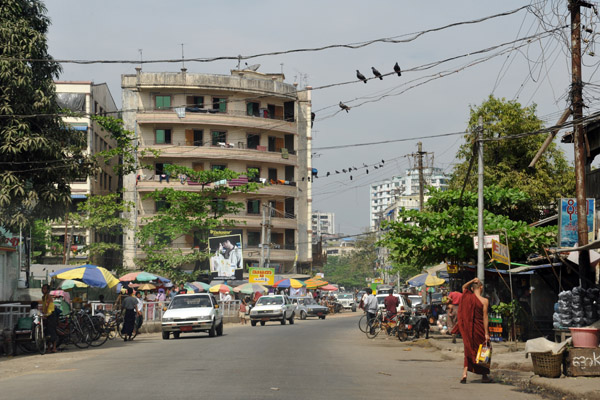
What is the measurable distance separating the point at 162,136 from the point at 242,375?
6016cm

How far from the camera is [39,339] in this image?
22.9 metres

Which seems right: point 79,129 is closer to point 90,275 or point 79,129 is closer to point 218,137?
point 218,137

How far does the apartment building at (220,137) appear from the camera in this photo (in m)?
71.4

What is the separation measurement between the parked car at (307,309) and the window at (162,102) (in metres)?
22.6

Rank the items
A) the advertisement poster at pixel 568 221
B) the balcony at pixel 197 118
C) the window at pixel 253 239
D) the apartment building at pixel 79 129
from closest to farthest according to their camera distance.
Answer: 1. the advertisement poster at pixel 568 221
2. the apartment building at pixel 79 129
3. the balcony at pixel 197 118
4. the window at pixel 253 239

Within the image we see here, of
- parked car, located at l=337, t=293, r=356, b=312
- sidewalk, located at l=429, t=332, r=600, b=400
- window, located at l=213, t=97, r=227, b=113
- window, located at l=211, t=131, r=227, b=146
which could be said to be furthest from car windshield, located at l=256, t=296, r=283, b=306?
parked car, located at l=337, t=293, r=356, b=312

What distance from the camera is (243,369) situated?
15344 mm

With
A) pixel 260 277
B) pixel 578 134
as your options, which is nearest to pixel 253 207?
pixel 260 277

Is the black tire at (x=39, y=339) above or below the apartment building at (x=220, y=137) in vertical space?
below

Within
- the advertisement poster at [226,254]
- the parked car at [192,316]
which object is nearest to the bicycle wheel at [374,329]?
the parked car at [192,316]

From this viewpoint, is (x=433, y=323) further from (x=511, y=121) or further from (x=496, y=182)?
(x=511, y=121)

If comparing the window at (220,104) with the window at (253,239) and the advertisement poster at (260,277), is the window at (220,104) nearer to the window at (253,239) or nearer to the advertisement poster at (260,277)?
the window at (253,239)

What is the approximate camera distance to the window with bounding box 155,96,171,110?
72.2 m

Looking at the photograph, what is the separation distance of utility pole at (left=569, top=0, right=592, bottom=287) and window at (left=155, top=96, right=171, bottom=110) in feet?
184
